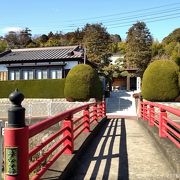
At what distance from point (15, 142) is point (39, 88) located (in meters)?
27.0

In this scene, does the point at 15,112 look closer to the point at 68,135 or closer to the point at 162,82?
the point at 68,135

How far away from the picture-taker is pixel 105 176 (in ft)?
18.3

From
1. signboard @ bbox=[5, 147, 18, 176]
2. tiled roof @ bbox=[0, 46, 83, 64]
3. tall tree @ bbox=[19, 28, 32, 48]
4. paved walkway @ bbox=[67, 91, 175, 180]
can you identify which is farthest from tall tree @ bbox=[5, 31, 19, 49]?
signboard @ bbox=[5, 147, 18, 176]

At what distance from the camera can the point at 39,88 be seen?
30.0 m

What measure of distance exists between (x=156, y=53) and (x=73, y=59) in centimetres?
2752

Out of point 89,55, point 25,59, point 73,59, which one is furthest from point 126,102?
point 89,55

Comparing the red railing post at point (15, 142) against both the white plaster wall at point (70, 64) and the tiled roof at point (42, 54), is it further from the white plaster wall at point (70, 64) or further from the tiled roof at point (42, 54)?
the white plaster wall at point (70, 64)

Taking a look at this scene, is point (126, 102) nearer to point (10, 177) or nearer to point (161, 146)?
point (161, 146)

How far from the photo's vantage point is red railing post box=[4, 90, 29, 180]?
10.9ft

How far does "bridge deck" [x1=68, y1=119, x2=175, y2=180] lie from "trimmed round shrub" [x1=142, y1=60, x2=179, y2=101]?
16.0m

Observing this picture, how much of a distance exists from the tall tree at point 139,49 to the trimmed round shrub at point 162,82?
26.2 meters

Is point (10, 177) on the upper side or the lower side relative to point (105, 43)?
lower

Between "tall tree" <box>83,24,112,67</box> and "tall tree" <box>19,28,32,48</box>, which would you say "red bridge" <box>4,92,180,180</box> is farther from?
"tall tree" <box>19,28,32,48</box>

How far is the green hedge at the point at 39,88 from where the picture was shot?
95.6ft
